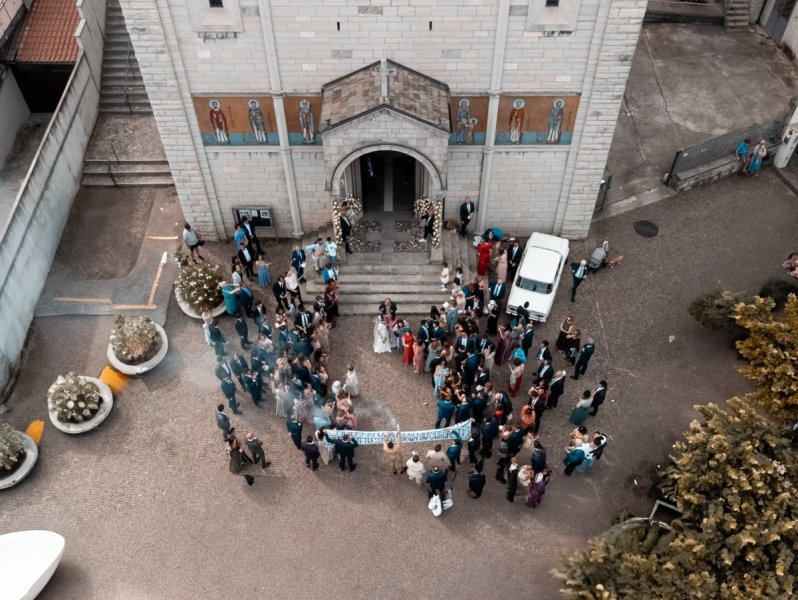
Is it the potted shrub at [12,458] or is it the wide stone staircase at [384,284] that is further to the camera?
the wide stone staircase at [384,284]

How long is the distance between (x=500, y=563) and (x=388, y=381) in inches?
230

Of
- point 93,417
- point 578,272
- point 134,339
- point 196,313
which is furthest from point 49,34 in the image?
point 578,272

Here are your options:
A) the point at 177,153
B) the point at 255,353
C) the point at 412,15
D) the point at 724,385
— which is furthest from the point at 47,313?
the point at 724,385

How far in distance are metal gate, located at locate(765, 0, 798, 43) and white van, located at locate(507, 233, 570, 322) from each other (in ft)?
60.7

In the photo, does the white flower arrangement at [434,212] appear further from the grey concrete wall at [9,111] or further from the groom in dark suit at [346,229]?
the grey concrete wall at [9,111]

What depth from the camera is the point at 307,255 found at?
75.4 ft

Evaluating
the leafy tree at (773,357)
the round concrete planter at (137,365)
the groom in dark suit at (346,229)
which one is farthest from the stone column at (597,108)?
the round concrete planter at (137,365)

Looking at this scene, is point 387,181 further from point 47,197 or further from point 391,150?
point 47,197

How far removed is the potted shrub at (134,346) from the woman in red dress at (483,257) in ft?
32.3

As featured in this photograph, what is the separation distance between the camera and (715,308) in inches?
806

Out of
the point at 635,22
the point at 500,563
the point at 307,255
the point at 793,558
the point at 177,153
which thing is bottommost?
the point at 500,563

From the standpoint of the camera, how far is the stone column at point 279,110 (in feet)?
61.8

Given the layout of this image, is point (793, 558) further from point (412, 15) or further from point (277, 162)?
point (277, 162)

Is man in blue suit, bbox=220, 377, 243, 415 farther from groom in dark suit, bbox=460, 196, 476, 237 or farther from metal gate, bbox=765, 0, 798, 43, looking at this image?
metal gate, bbox=765, 0, 798, 43
